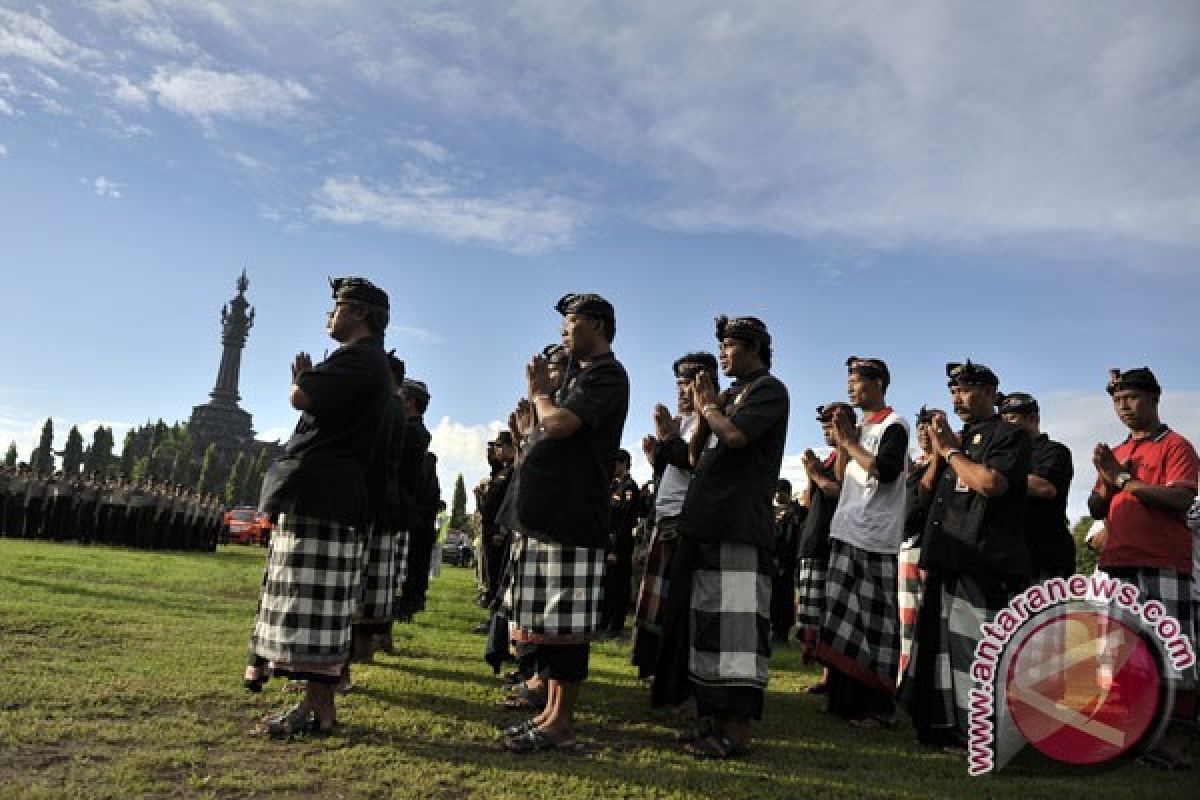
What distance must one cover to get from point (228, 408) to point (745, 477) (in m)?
121

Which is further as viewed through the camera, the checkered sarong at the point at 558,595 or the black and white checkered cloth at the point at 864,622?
the black and white checkered cloth at the point at 864,622

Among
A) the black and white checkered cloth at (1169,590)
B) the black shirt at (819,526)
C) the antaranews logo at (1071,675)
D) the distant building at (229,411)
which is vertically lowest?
the antaranews logo at (1071,675)

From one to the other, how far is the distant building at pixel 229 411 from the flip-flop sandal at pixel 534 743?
108451 mm

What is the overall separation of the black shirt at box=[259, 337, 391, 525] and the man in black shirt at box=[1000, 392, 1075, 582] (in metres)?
4.48

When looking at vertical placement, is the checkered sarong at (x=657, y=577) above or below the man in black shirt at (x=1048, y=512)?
below

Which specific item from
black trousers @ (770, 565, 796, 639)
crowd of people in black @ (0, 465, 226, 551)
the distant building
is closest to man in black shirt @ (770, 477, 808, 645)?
black trousers @ (770, 565, 796, 639)

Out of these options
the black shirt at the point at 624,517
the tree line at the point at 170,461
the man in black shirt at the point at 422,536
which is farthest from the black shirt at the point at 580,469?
the tree line at the point at 170,461

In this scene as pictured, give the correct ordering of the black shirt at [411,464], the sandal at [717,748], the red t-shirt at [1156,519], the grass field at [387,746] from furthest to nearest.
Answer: the black shirt at [411,464] → the red t-shirt at [1156,519] → the sandal at [717,748] → the grass field at [387,746]

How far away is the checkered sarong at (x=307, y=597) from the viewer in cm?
432

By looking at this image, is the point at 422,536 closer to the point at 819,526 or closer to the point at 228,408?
the point at 819,526

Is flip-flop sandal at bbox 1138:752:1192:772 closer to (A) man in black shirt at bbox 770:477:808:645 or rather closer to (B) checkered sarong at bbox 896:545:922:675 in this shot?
(B) checkered sarong at bbox 896:545:922:675

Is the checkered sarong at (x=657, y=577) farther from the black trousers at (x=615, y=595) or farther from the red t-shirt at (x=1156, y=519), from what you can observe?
the black trousers at (x=615, y=595)

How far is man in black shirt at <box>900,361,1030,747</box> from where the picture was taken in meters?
4.87

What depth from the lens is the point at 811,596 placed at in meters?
7.54
